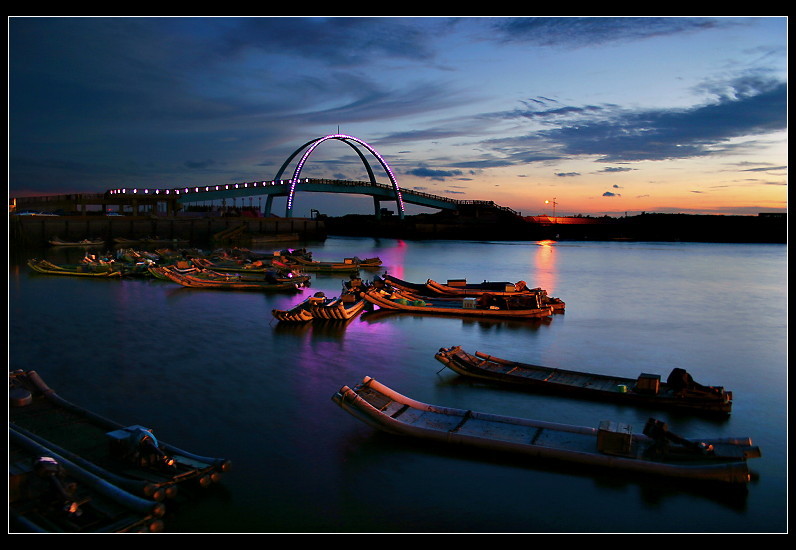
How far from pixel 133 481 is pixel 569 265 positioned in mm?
46325

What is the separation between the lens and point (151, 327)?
63.1ft

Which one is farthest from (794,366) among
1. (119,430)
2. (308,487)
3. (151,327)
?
(151,327)

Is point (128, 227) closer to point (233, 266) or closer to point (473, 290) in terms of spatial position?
point (233, 266)

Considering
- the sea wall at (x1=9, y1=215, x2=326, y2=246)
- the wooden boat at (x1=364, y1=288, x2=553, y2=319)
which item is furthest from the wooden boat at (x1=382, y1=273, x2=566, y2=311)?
the sea wall at (x1=9, y1=215, x2=326, y2=246)

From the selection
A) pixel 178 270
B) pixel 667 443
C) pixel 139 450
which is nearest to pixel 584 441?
pixel 667 443

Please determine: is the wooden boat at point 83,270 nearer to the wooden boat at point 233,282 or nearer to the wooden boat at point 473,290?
the wooden boat at point 233,282

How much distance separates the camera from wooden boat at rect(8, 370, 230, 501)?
687 centimetres

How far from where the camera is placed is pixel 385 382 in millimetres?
13516

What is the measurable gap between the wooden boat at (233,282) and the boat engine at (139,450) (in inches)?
756

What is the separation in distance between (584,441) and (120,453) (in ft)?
20.1

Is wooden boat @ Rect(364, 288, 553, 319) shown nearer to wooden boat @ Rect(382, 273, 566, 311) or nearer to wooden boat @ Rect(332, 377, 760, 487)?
wooden boat @ Rect(382, 273, 566, 311)

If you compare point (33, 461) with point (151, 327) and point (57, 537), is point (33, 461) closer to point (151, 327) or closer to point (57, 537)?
point (57, 537)

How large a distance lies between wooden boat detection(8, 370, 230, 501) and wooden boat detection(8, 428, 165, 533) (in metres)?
0.26

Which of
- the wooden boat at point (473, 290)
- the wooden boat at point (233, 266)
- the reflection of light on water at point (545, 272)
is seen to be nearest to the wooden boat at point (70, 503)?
the wooden boat at point (473, 290)
